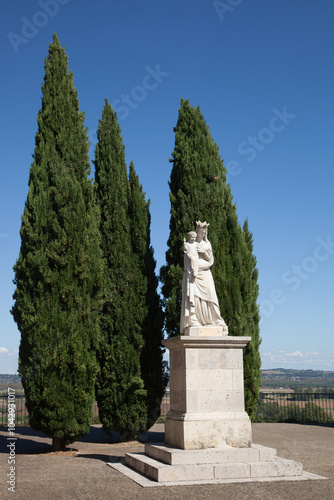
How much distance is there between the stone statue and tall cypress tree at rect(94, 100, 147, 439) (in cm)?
383

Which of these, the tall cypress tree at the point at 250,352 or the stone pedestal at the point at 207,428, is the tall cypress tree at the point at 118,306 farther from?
the stone pedestal at the point at 207,428

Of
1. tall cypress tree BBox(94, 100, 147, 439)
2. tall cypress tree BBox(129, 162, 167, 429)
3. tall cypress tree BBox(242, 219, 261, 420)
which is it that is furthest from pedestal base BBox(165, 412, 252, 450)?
tall cypress tree BBox(242, 219, 261, 420)

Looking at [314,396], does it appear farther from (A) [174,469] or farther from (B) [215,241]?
(A) [174,469]

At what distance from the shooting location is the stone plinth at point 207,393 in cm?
843

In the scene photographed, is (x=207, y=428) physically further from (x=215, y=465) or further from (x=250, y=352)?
(x=250, y=352)

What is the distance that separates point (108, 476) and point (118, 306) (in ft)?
17.8

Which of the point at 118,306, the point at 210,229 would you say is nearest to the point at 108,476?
the point at 118,306

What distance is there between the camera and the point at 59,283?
1116 centimetres

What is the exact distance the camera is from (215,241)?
1325 cm

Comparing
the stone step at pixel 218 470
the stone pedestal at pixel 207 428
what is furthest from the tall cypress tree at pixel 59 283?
the stone step at pixel 218 470

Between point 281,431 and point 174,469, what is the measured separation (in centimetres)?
847

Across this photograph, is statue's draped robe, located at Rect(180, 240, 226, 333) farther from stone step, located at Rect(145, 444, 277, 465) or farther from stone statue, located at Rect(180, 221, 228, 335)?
stone step, located at Rect(145, 444, 277, 465)

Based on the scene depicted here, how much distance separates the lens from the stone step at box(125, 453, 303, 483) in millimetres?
7625

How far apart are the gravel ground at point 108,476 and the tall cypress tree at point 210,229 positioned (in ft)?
8.77
